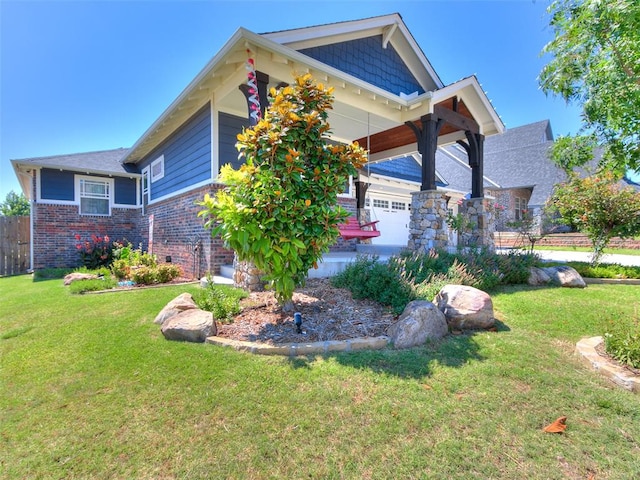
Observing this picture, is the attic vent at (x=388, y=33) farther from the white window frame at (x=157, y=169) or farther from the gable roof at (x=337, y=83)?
the white window frame at (x=157, y=169)

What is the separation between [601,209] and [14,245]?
725 inches

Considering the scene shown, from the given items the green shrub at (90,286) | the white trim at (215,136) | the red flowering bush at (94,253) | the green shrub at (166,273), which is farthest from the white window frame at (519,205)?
the red flowering bush at (94,253)

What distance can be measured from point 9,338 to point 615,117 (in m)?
8.43

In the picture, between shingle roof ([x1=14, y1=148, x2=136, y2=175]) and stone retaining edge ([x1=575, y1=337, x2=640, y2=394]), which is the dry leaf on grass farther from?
Answer: shingle roof ([x1=14, y1=148, x2=136, y2=175])

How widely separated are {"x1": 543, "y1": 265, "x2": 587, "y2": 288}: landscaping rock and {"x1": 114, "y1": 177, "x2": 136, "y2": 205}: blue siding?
14.1 meters

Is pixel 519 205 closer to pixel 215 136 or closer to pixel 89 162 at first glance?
pixel 215 136

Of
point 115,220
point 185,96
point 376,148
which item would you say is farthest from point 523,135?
point 115,220

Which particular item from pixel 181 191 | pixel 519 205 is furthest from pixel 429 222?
pixel 519 205

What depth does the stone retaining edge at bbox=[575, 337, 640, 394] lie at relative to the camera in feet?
8.49

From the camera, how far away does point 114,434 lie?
208 cm

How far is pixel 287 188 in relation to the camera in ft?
11.4

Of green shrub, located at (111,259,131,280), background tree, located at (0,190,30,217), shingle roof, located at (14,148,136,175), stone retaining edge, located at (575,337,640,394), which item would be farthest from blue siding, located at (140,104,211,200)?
background tree, located at (0,190,30,217)

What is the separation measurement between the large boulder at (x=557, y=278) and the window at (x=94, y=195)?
46.3 feet

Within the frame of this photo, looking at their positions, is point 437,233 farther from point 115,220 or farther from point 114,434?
point 115,220
